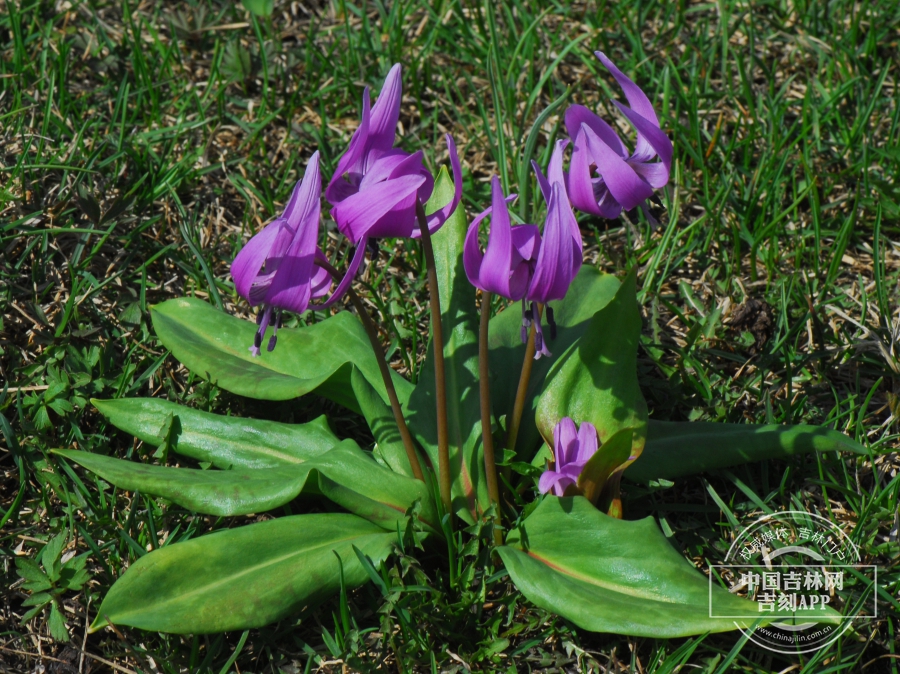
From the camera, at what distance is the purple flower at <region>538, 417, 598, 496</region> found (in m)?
2.29

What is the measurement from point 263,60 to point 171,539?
97.9 inches

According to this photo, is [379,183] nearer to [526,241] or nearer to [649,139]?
[526,241]

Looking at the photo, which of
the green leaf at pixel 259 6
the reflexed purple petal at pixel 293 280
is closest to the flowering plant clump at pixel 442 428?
the reflexed purple petal at pixel 293 280

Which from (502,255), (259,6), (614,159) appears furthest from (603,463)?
(259,6)

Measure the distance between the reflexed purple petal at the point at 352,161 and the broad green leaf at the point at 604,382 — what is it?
0.74m

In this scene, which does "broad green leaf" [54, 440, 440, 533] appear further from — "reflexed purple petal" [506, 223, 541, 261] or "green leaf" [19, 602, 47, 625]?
"reflexed purple petal" [506, 223, 541, 261]

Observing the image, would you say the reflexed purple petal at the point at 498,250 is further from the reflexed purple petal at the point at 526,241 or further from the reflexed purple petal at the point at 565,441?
the reflexed purple petal at the point at 565,441

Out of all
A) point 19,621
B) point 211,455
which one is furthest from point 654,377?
point 19,621

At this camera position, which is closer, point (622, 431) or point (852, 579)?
point (622, 431)

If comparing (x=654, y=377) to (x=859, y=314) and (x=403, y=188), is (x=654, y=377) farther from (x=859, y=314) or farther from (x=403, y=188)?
(x=403, y=188)

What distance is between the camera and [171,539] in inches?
100

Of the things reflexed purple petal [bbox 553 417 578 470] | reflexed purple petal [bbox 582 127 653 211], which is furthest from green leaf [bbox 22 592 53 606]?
reflexed purple petal [bbox 582 127 653 211]

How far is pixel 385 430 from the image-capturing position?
2.62 m

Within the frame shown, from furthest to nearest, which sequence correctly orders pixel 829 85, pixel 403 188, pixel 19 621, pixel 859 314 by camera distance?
pixel 829 85 → pixel 859 314 → pixel 19 621 → pixel 403 188
